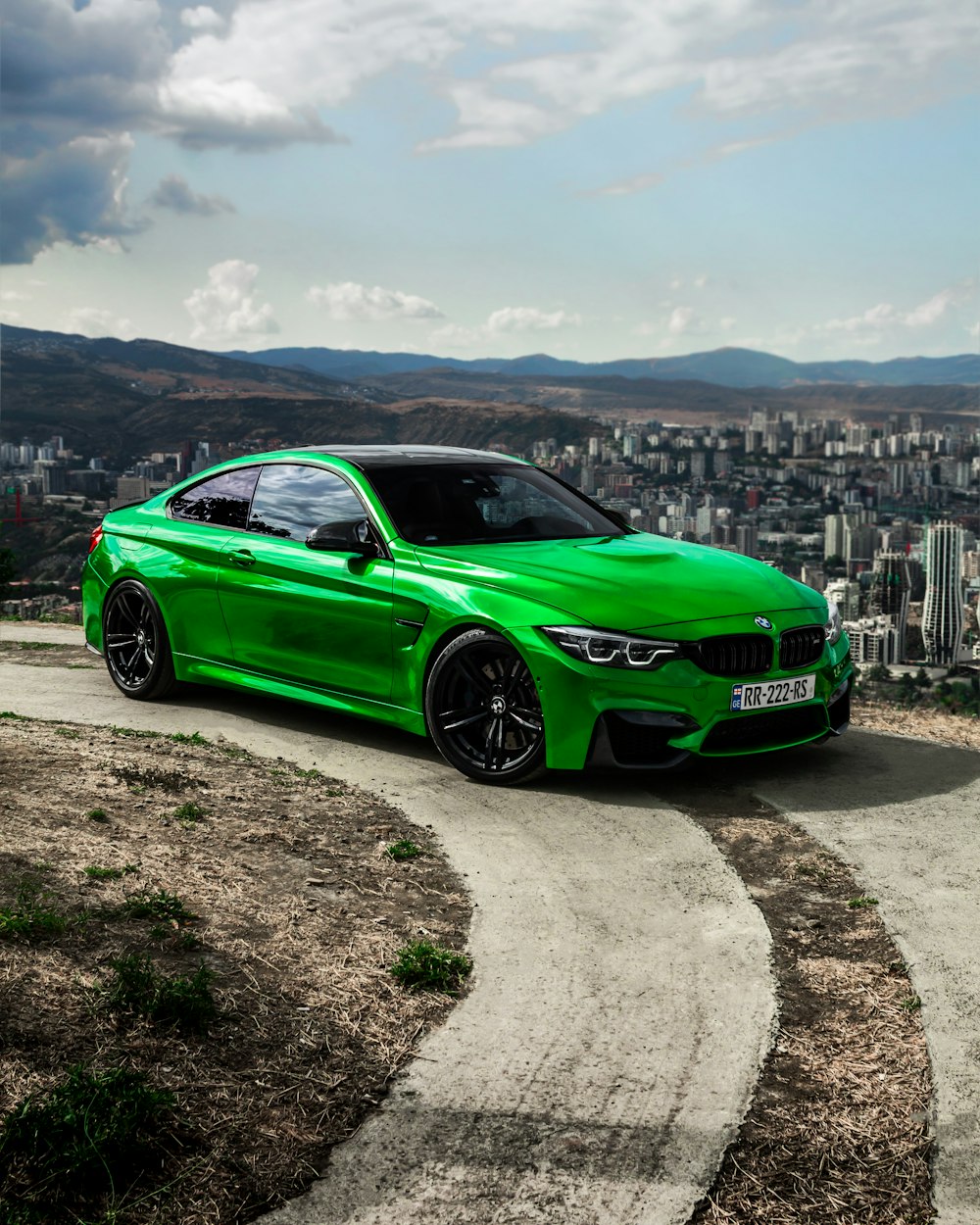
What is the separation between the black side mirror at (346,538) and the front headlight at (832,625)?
7.96ft

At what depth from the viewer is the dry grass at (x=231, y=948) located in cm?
328

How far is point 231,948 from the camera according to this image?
14.6 feet

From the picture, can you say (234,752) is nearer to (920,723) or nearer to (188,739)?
(188,739)

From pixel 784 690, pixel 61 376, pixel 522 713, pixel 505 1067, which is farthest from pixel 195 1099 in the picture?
pixel 61 376

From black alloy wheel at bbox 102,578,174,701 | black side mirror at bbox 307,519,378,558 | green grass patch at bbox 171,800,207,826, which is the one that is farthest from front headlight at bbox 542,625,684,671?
black alloy wheel at bbox 102,578,174,701

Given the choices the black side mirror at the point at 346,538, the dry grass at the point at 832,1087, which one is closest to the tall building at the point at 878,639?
the black side mirror at the point at 346,538

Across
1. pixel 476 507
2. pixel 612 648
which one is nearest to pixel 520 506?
pixel 476 507

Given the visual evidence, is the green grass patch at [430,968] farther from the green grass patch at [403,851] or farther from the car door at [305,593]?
the car door at [305,593]

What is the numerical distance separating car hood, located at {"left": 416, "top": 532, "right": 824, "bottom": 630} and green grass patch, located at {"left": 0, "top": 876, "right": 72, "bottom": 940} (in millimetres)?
2847

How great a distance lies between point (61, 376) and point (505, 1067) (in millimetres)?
100912

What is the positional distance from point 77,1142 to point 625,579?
436 centimetres

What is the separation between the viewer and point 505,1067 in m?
3.74

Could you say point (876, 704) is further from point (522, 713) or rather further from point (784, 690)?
point (522, 713)

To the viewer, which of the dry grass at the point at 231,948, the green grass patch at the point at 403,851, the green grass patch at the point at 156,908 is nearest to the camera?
the dry grass at the point at 231,948
